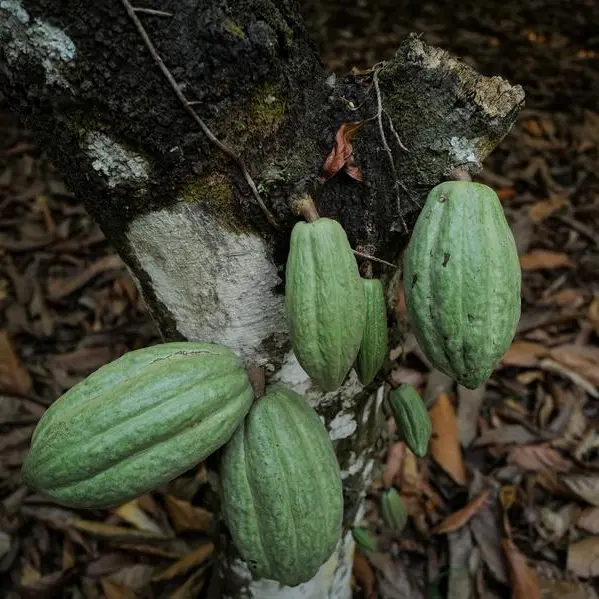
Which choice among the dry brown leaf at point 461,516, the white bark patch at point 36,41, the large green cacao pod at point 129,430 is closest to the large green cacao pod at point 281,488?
the large green cacao pod at point 129,430

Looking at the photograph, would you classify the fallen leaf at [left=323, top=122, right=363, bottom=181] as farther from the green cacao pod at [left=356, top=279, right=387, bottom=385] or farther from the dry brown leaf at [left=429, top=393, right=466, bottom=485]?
the dry brown leaf at [left=429, top=393, right=466, bottom=485]

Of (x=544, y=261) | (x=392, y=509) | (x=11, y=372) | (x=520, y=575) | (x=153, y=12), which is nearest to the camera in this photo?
(x=153, y=12)

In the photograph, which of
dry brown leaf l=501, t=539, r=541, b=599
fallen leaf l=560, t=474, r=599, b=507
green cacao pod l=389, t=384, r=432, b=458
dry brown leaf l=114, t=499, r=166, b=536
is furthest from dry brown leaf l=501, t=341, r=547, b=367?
dry brown leaf l=114, t=499, r=166, b=536

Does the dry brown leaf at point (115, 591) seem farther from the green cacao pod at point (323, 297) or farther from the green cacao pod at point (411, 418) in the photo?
the green cacao pod at point (323, 297)

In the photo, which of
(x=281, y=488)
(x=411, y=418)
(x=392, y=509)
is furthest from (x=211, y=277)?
(x=392, y=509)

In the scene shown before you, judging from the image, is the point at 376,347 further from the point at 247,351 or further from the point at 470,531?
the point at 470,531

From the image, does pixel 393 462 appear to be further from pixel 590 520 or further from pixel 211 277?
pixel 211 277

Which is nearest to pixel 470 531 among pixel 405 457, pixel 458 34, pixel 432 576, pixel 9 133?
pixel 432 576

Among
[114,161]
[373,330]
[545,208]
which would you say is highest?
[114,161]
